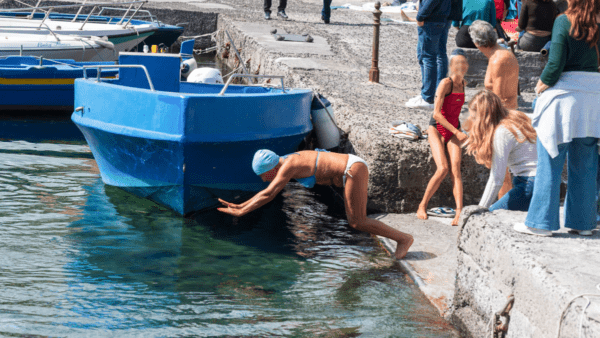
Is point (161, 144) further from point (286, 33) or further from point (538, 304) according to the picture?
point (286, 33)

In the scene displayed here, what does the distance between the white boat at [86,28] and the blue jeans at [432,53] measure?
7.90 metres

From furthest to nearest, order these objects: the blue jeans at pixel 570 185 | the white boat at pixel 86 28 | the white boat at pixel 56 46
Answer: the white boat at pixel 86 28
the white boat at pixel 56 46
the blue jeans at pixel 570 185

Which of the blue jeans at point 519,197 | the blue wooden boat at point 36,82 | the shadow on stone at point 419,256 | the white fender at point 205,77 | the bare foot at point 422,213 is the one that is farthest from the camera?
the blue wooden boat at point 36,82

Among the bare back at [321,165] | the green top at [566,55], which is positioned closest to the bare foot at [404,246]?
the bare back at [321,165]

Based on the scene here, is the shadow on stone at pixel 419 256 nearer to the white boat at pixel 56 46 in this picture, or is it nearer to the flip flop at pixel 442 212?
the flip flop at pixel 442 212

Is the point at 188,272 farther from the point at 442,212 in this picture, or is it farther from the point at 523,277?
the point at 523,277

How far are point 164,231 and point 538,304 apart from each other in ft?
12.0

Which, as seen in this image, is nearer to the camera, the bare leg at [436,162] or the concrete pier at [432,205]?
the concrete pier at [432,205]

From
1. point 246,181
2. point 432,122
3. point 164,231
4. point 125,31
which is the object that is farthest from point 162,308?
point 125,31

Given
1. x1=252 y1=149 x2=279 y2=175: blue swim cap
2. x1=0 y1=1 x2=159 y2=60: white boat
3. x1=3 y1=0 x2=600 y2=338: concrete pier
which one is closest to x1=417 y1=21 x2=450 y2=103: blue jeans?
x1=3 y1=0 x2=600 y2=338: concrete pier

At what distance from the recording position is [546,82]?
3562 millimetres

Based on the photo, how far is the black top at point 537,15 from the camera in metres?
8.20

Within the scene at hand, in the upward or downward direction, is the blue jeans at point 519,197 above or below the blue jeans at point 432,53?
below

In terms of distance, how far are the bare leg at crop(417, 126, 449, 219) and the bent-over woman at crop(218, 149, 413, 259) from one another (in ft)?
2.68
